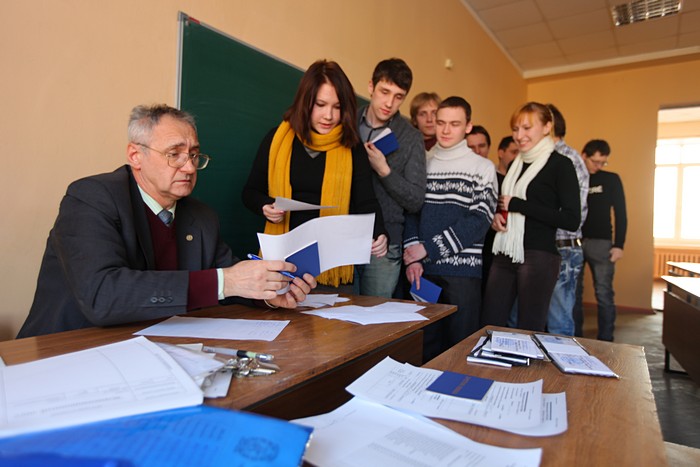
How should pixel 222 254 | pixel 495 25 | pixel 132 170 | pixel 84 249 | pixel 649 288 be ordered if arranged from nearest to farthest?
pixel 84 249 → pixel 132 170 → pixel 222 254 → pixel 495 25 → pixel 649 288

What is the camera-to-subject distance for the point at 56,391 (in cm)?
68

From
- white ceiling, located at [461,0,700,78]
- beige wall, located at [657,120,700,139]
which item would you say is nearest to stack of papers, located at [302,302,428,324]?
white ceiling, located at [461,0,700,78]

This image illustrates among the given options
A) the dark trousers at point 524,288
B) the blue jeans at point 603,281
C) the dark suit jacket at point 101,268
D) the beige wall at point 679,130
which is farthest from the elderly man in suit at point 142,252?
the beige wall at point 679,130

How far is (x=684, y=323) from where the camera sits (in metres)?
3.15

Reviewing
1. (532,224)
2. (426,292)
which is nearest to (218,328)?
(426,292)

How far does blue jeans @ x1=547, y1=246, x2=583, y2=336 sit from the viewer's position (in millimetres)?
2762

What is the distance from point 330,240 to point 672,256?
10.8 meters

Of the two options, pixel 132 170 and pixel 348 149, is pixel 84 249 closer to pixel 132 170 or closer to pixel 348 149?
pixel 132 170

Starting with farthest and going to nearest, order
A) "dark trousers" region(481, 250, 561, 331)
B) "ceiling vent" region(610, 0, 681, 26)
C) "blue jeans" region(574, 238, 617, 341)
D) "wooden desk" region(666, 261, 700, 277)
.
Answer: "ceiling vent" region(610, 0, 681, 26) < "blue jeans" region(574, 238, 617, 341) < "wooden desk" region(666, 261, 700, 277) < "dark trousers" region(481, 250, 561, 331)

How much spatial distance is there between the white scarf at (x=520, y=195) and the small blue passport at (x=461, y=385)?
162cm

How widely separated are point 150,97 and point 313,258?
1.05 meters

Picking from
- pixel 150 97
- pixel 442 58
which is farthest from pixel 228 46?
pixel 442 58

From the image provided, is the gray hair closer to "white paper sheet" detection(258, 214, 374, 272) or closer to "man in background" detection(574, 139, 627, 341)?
"white paper sheet" detection(258, 214, 374, 272)

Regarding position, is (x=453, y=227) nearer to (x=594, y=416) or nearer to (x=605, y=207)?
(x=594, y=416)
